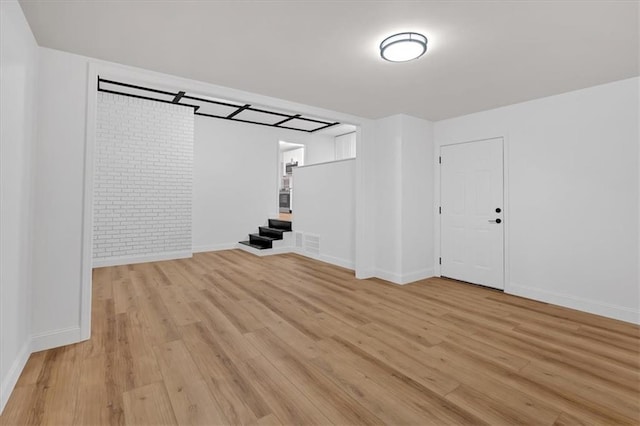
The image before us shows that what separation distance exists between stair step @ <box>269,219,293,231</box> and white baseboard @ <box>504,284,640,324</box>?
4.44 metres

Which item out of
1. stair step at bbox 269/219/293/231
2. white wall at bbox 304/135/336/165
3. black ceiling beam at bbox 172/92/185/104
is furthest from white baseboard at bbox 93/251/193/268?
white wall at bbox 304/135/336/165

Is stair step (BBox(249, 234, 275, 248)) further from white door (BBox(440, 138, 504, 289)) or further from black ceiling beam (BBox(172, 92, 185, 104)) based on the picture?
white door (BBox(440, 138, 504, 289))

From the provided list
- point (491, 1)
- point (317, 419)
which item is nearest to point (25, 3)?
point (491, 1)

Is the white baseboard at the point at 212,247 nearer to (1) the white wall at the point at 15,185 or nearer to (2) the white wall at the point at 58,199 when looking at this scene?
(2) the white wall at the point at 58,199

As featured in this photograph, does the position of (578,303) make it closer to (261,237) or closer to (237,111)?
(261,237)

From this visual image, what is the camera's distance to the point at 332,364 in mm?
2223

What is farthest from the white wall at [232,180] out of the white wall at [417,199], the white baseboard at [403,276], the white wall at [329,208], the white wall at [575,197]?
the white wall at [575,197]

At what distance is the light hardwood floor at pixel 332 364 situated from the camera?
173 centimetres

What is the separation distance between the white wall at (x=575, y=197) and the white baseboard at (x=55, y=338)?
489 cm

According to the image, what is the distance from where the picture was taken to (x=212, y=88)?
10.7ft

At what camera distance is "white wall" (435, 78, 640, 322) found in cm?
310

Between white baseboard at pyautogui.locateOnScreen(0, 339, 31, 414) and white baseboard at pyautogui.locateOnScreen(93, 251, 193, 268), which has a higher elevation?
white baseboard at pyautogui.locateOnScreen(93, 251, 193, 268)

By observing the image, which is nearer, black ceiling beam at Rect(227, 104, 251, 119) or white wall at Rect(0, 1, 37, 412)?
white wall at Rect(0, 1, 37, 412)

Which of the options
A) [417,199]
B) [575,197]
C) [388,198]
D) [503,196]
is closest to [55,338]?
[388,198]
